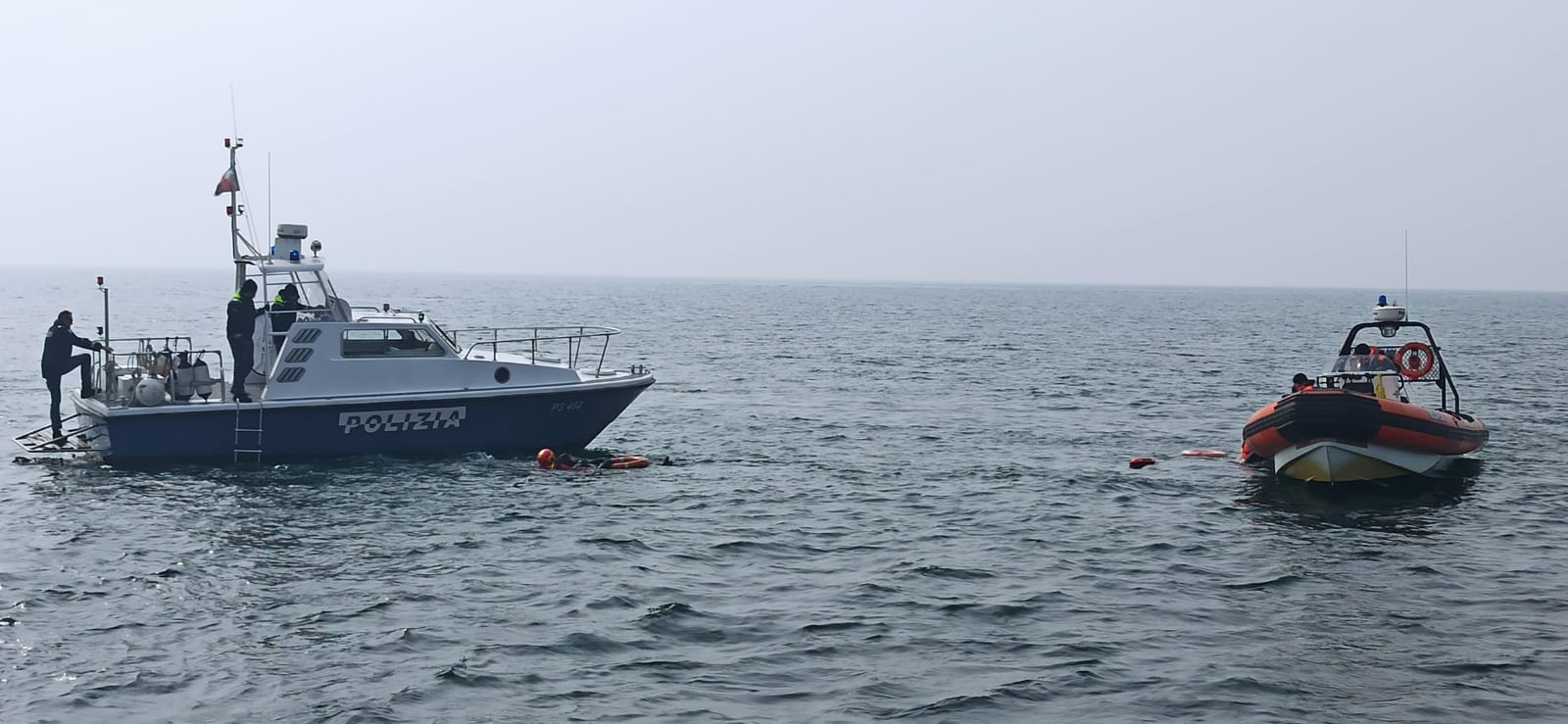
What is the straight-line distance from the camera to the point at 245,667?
11070mm

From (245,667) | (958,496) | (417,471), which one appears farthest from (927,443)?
(245,667)

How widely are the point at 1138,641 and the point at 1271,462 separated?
1084 cm

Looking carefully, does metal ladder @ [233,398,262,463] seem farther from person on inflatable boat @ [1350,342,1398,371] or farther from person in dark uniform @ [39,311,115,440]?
person on inflatable boat @ [1350,342,1398,371]

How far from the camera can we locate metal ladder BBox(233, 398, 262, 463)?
1984cm

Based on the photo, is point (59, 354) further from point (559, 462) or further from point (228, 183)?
point (559, 462)

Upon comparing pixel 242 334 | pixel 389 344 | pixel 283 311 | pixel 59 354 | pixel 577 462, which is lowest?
pixel 577 462

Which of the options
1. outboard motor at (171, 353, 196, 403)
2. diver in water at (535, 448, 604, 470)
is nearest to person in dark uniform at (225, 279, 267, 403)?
outboard motor at (171, 353, 196, 403)

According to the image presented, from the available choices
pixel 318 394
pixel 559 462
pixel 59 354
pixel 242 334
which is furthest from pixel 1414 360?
pixel 59 354

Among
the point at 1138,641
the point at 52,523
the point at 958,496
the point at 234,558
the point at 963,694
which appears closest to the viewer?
the point at 963,694

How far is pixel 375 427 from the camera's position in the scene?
2053 cm

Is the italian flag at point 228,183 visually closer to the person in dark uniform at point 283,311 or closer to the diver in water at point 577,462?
the person in dark uniform at point 283,311

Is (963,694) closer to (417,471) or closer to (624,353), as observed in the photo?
(417,471)

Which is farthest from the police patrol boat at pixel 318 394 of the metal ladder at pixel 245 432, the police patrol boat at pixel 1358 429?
the police patrol boat at pixel 1358 429

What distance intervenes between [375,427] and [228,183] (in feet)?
15.4
